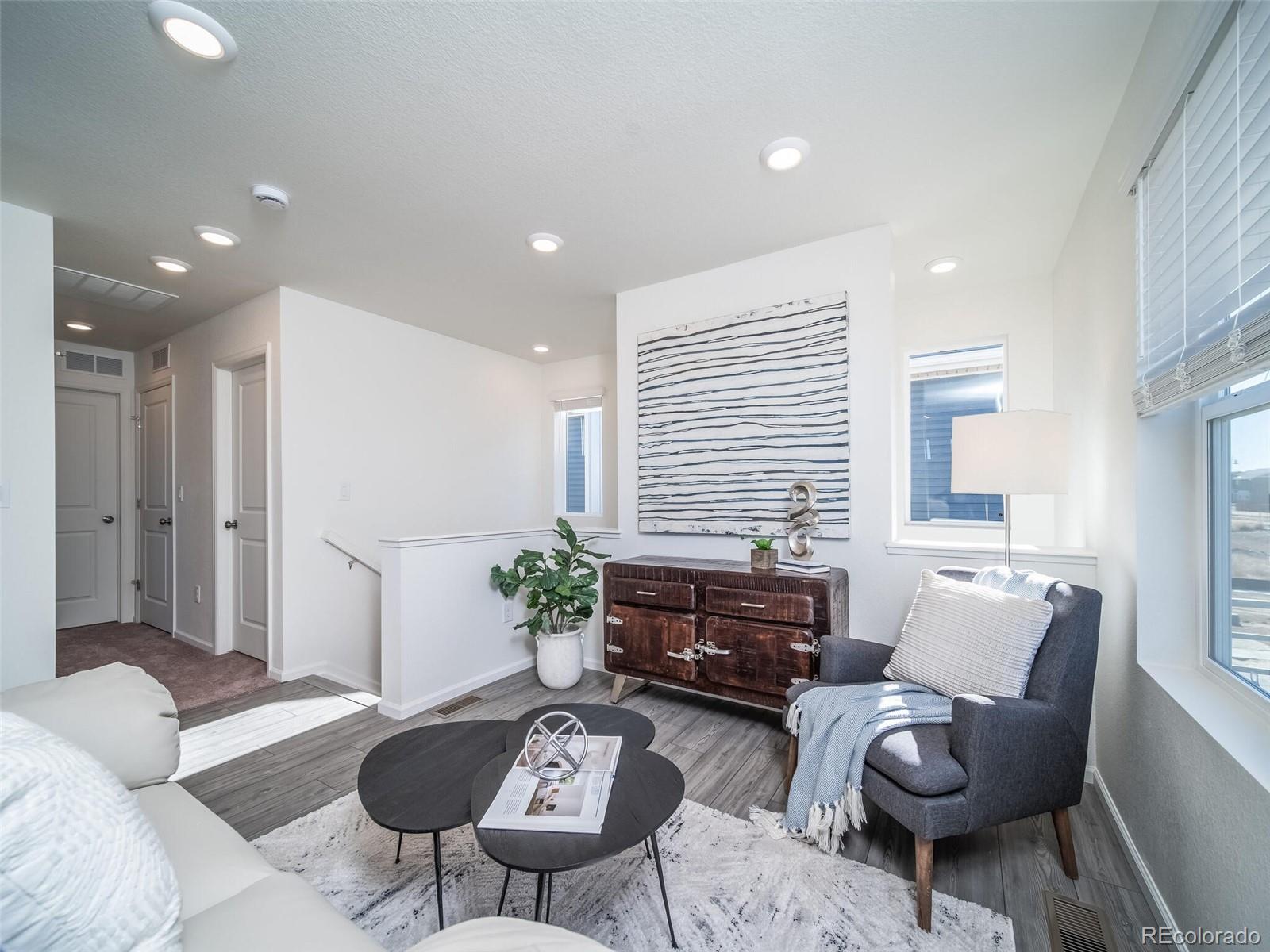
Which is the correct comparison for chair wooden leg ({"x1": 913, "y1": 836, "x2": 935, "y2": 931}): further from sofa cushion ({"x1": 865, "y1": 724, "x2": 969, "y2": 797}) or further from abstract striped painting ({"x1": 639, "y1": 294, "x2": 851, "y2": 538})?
abstract striped painting ({"x1": 639, "y1": 294, "x2": 851, "y2": 538})

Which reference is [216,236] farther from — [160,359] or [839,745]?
[839,745]

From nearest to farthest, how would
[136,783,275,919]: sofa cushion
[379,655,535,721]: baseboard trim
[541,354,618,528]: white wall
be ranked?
[136,783,275,919]: sofa cushion → [379,655,535,721]: baseboard trim → [541,354,618,528]: white wall

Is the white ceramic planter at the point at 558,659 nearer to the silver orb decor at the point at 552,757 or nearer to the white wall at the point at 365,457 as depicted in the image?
the white wall at the point at 365,457

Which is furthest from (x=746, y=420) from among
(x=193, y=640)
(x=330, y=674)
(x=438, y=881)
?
(x=193, y=640)

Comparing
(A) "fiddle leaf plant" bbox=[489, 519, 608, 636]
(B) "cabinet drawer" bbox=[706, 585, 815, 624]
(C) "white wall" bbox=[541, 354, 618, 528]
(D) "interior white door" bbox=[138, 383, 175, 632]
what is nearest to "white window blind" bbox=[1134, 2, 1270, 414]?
(B) "cabinet drawer" bbox=[706, 585, 815, 624]

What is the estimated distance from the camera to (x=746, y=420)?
297 centimetres

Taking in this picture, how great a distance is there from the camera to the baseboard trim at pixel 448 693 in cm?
279

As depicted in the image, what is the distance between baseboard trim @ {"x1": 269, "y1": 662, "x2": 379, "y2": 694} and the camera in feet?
10.9

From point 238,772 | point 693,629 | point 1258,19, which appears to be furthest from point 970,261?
point 238,772

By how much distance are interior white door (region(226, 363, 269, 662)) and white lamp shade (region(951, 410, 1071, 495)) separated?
13.0 ft

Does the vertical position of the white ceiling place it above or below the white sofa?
above

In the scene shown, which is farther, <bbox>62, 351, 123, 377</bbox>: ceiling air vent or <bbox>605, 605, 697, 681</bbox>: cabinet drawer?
<bbox>62, 351, 123, 377</bbox>: ceiling air vent

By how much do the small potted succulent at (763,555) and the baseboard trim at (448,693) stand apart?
1.78 meters

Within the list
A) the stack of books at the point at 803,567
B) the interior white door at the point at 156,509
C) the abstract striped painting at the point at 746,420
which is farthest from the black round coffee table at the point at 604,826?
the interior white door at the point at 156,509
